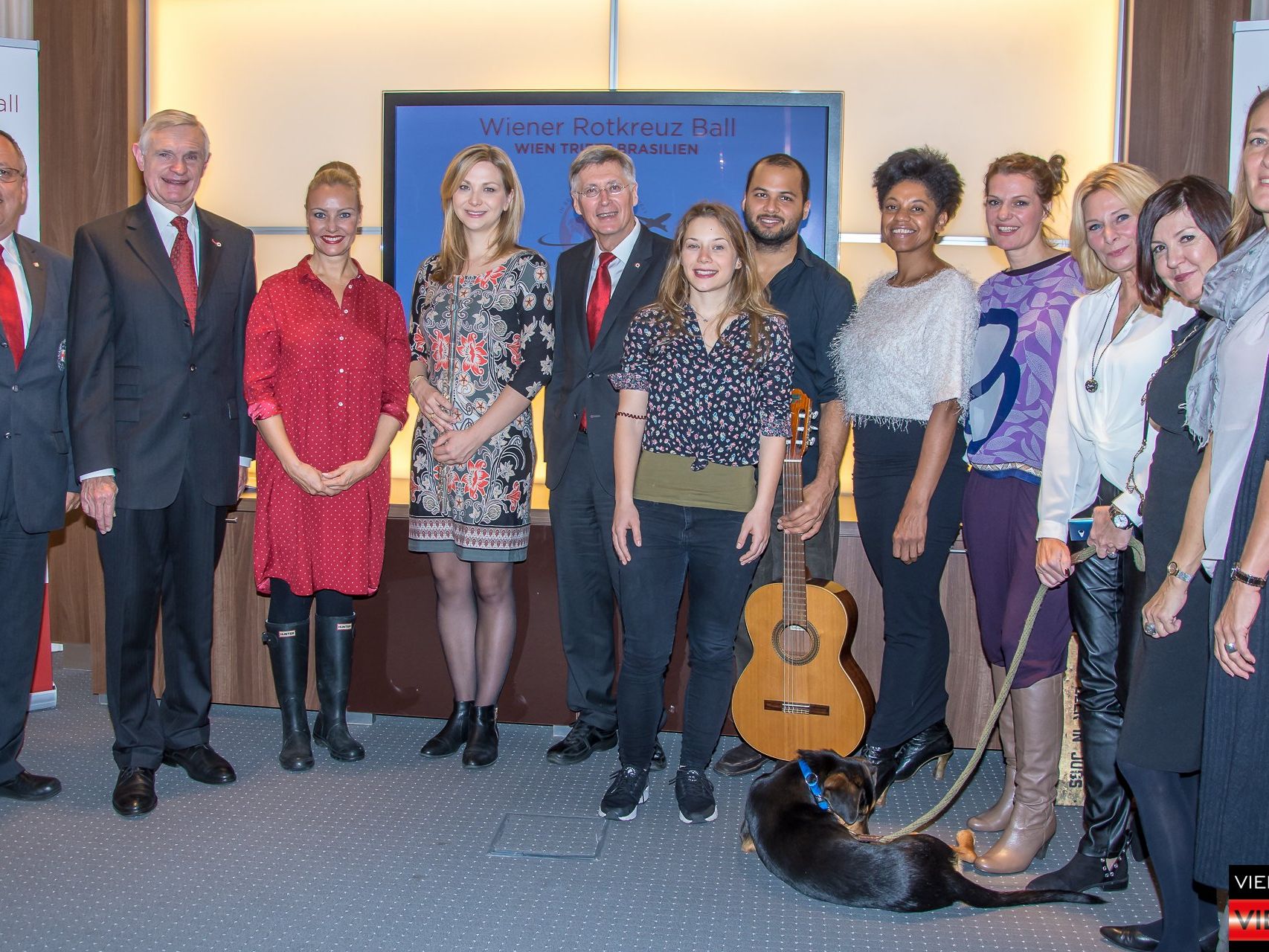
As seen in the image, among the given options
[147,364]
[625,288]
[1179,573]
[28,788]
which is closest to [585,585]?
[625,288]

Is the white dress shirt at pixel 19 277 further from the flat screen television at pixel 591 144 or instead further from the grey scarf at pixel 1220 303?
the grey scarf at pixel 1220 303

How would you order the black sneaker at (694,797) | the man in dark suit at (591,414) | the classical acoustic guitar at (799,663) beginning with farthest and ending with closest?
the man in dark suit at (591,414) < the classical acoustic guitar at (799,663) < the black sneaker at (694,797)

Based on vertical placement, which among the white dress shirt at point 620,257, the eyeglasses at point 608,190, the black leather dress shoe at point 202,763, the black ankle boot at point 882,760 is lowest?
the black leather dress shoe at point 202,763

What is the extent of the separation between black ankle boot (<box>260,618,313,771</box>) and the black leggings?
22 mm

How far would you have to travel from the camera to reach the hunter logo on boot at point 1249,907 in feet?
6.11

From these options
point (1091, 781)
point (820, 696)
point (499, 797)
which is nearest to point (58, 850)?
point (499, 797)

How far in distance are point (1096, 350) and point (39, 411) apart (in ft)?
8.76

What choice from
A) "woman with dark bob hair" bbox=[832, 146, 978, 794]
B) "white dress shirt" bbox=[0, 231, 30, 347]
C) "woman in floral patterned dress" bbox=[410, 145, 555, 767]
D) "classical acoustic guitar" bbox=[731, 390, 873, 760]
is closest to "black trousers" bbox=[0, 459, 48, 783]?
"white dress shirt" bbox=[0, 231, 30, 347]

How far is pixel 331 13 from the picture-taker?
4.29 meters

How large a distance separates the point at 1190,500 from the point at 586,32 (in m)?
3.04

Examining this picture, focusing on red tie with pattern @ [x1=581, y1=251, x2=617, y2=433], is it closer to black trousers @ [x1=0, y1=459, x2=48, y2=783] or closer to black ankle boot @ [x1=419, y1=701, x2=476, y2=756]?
black ankle boot @ [x1=419, y1=701, x2=476, y2=756]

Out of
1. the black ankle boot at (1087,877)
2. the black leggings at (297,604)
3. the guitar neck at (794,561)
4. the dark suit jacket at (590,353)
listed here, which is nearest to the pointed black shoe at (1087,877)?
the black ankle boot at (1087,877)

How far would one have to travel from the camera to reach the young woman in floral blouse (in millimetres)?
2691

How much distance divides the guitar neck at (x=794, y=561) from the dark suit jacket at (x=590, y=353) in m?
0.49
